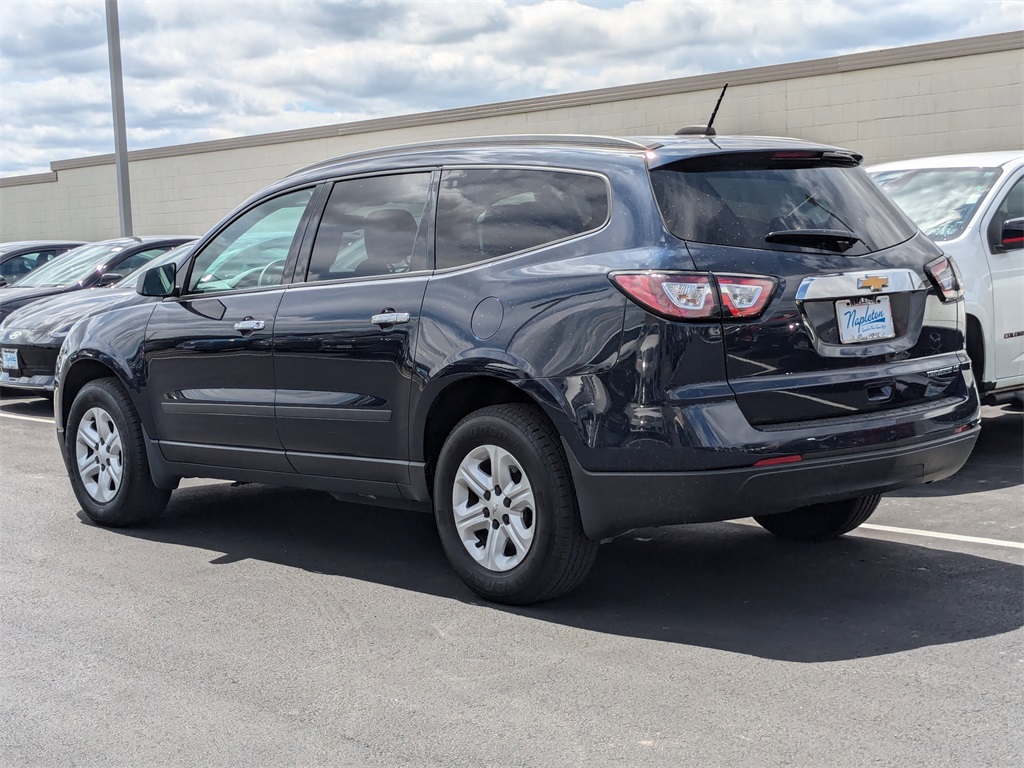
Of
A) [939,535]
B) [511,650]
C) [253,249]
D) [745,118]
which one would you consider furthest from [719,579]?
[745,118]

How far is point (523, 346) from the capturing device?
4.95m

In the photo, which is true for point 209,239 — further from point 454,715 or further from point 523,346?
point 454,715

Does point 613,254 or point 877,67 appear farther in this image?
point 877,67

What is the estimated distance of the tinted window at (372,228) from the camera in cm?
564

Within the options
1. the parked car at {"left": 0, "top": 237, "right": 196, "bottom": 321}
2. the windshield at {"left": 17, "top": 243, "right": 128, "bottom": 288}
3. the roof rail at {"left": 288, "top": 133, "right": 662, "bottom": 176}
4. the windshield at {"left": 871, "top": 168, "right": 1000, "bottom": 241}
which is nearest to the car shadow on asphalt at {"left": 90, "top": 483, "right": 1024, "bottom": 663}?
the roof rail at {"left": 288, "top": 133, "right": 662, "bottom": 176}

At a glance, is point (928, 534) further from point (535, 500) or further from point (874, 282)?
point (535, 500)

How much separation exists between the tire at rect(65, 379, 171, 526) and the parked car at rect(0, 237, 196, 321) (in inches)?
219

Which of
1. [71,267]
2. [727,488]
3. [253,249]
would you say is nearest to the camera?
[727,488]

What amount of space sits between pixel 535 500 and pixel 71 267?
10076 mm

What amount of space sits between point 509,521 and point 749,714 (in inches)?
57.4

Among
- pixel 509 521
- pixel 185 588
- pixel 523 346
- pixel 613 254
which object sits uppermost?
pixel 613 254

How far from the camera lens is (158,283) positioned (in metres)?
6.59

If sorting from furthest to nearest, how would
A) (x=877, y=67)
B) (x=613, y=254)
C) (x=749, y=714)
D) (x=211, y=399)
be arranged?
(x=877, y=67) < (x=211, y=399) < (x=613, y=254) < (x=749, y=714)

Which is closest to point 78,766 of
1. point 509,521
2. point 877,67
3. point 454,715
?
point 454,715
